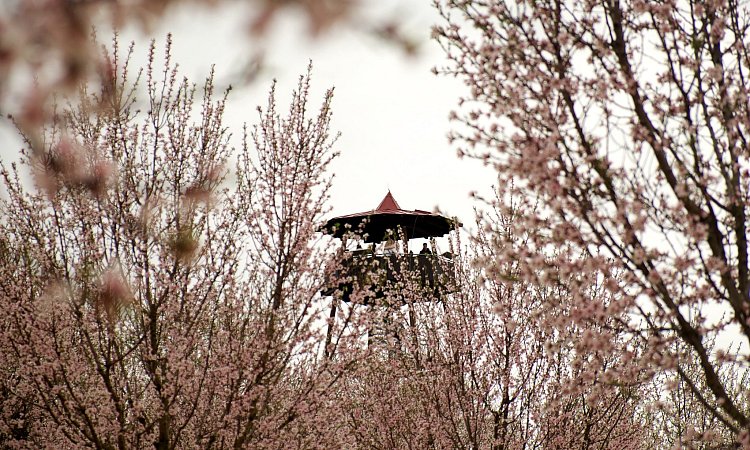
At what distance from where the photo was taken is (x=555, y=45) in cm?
431

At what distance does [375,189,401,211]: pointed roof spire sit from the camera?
16.6 m

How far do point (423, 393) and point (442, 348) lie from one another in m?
0.69

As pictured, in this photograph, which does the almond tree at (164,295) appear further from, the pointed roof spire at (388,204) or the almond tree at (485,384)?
the pointed roof spire at (388,204)

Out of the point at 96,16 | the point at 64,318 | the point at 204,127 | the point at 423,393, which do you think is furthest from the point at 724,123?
the point at 423,393

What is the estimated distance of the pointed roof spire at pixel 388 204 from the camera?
16.6m

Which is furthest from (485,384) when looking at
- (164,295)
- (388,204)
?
(388,204)

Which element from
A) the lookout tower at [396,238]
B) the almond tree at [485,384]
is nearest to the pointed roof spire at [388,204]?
the lookout tower at [396,238]

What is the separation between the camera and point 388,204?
1703 cm

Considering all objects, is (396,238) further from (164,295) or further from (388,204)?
(164,295)

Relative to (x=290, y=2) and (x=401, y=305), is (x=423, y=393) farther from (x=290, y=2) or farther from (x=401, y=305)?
(x=290, y=2)

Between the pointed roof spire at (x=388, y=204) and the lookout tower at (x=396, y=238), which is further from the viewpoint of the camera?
the pointed roof spire at (x=388, y=204)

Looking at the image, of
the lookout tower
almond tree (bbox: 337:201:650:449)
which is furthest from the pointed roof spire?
almond tree (bbox: 337:201:650:449)

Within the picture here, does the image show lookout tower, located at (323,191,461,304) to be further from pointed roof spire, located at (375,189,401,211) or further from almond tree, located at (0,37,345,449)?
almond tree, located at (0,37,345,449)

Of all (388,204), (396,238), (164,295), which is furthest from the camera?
(388,204)
